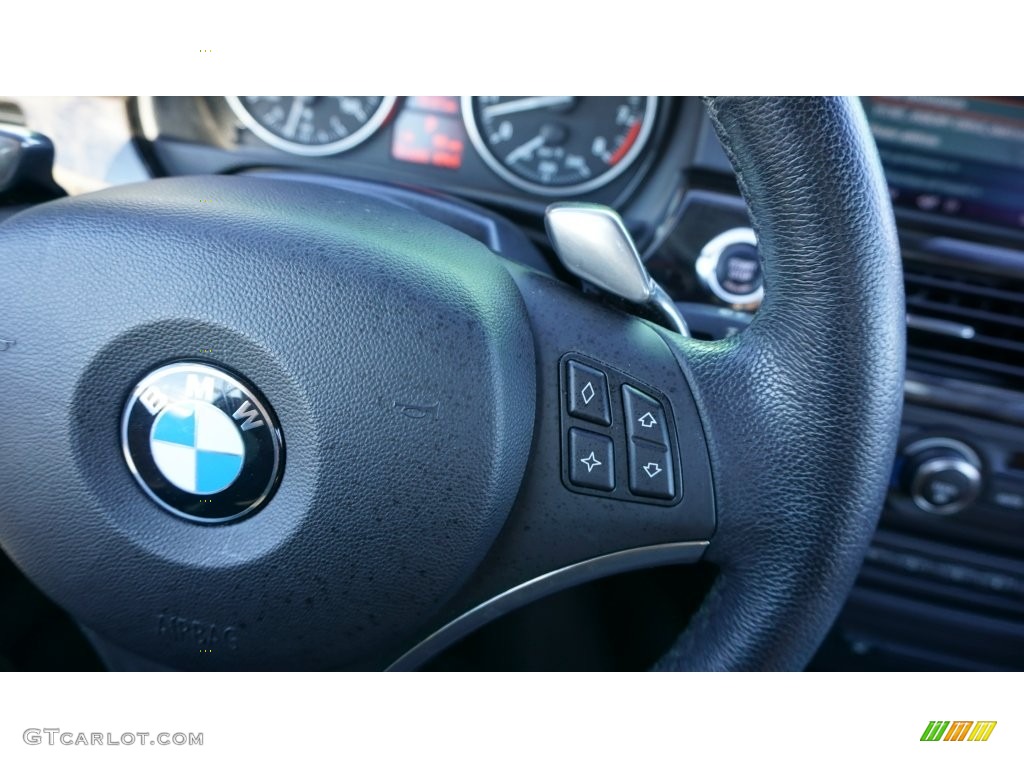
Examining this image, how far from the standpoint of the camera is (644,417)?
25.4 inches

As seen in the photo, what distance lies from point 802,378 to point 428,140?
69cm

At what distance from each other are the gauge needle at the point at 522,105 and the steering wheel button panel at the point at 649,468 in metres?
0.60

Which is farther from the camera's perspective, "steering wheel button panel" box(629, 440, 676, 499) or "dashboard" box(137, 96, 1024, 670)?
"dashboard" box(137, 96, 1024, 670)

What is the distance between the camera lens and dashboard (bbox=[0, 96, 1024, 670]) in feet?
3.43

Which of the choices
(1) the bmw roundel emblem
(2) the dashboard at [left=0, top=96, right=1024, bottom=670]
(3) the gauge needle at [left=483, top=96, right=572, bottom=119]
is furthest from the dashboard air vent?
(1) the bmw roundel emblem

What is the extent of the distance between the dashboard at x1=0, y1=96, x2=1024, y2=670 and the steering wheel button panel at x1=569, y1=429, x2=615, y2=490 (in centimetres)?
44

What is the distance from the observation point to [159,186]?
2.22ft

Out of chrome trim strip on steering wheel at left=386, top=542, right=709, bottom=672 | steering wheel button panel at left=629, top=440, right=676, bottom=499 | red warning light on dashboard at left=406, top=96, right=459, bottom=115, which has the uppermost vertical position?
red warning light on dashboard at left=406, top=96, right=459, bottom=115
